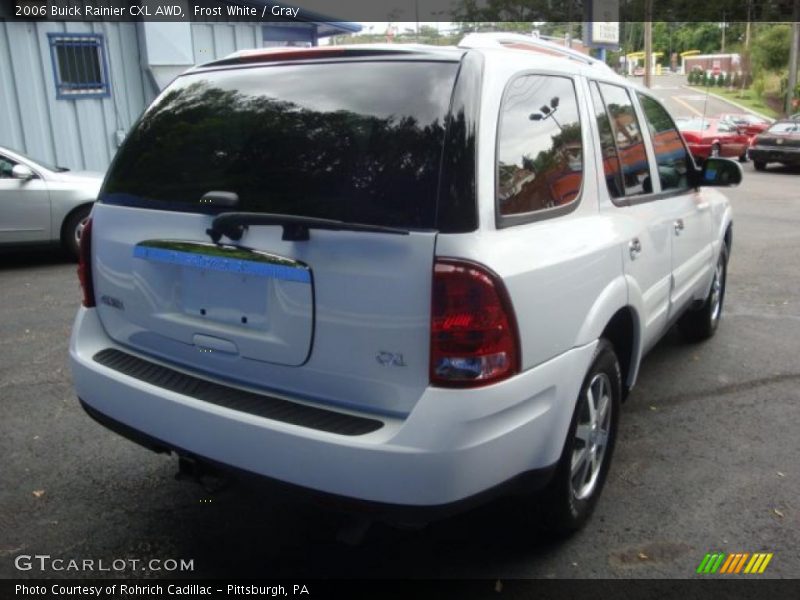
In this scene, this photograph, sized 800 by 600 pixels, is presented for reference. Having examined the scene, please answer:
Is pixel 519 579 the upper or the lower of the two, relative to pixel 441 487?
lower

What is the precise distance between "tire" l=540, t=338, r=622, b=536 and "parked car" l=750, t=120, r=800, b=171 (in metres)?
20.4

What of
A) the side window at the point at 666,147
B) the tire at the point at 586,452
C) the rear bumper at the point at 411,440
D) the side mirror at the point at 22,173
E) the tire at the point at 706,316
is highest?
the side window at the point at 666,147

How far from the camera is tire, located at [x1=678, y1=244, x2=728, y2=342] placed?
17.7ft

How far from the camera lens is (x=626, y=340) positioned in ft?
10.9

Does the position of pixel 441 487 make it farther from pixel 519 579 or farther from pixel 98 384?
pixel 98 384

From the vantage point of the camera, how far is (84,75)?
40.8ft

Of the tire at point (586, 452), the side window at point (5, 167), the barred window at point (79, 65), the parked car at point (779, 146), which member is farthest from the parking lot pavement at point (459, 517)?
the parked car at point (779, 146)

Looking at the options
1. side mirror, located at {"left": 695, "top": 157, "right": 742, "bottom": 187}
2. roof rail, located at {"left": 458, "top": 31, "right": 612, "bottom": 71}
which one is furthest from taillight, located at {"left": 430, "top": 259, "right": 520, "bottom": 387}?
side mirror, located at {"left": 695, "top": 157, "right": 742, "bottom": 187}

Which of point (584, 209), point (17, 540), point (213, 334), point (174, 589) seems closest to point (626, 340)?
point (584, 209)

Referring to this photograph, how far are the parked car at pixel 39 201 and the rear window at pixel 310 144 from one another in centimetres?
587

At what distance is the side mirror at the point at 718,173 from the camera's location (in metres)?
4.55

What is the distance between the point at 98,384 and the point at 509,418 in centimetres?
154

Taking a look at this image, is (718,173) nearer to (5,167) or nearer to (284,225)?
(284,225)

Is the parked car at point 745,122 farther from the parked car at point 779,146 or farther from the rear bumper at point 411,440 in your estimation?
the rear bumper at point 411,440
